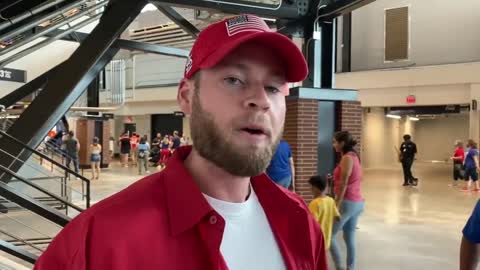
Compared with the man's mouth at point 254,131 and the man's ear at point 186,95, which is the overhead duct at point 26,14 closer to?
the man's ear at point 186,95

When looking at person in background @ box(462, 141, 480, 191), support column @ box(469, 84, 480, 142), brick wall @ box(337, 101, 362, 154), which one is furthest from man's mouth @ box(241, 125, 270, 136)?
support column @ box(469, 84, 480, 142)

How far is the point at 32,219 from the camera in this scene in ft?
35.9

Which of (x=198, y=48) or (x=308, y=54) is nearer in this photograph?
(x=198, y=48)

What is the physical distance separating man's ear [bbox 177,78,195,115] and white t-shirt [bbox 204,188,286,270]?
9.0 inches

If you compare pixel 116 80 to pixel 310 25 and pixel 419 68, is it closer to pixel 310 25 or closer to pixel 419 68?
pixel 419 68

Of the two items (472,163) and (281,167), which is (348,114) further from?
(472,163)

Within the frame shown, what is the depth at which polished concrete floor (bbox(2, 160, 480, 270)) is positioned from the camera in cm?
792

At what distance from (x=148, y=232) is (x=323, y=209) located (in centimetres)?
505

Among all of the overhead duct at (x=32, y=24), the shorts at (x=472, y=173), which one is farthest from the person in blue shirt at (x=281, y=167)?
the shorts at (x=472, y=173)

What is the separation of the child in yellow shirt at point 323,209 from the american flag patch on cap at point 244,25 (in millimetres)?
4807

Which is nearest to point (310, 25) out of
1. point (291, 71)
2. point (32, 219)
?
point (32, 219)

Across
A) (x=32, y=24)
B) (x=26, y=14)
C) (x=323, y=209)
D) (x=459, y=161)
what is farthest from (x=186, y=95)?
(x=459, y=161)

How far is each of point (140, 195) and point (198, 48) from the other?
370 millimetres

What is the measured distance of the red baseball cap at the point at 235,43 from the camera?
1.15m
